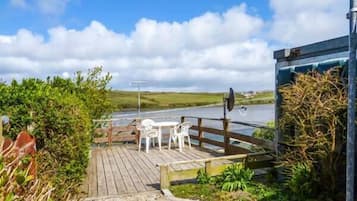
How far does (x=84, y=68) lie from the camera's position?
11.4 m

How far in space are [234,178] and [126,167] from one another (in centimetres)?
268

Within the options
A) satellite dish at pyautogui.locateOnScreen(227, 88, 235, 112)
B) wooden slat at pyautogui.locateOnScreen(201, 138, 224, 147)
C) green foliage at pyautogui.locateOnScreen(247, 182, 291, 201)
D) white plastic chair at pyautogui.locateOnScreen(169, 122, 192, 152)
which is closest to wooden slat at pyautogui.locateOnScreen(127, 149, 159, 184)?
white plastic chair at pyautogui.locateOnScreen(169, 122, 192, 152)

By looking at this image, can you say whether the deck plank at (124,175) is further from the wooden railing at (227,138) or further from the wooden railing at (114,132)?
the wooden railing at (227,138)

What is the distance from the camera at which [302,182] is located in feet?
15.9

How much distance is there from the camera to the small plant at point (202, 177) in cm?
585

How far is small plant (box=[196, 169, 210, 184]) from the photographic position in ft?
19.2

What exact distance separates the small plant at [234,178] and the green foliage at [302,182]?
817 mm

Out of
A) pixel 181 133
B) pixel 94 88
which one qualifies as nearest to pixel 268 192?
pixel 181 133

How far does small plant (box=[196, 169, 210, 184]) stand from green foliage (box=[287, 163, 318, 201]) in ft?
4.56

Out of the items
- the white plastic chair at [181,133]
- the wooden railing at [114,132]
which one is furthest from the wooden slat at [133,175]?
the wooden railing at [114,132]

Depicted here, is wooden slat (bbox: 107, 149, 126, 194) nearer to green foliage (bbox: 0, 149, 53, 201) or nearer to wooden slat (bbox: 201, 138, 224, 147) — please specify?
wooden slat (bbox: 201, 138, 224, 147)

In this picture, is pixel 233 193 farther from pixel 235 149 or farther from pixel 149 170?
pixel 235 149

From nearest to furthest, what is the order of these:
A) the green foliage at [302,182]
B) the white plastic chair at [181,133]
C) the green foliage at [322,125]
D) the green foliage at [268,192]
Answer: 1. the green foliage at [322,125]
2. the green foliage at [302,182]
3. the green foliage at [268,192]
4. the white plastic chair at [181,133]

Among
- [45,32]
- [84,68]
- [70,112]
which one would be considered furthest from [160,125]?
[45,32]
